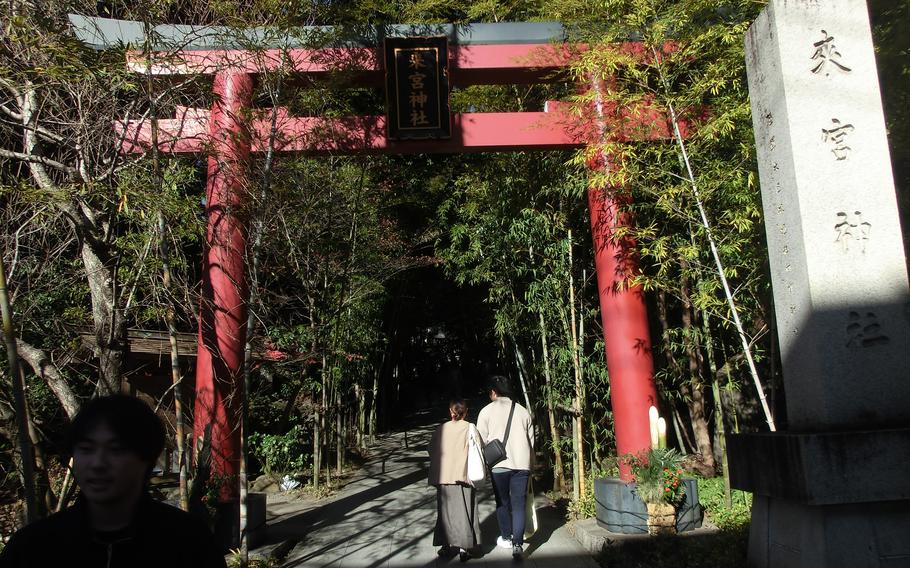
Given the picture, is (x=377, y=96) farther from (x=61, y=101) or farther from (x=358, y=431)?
(x=61, y=101)

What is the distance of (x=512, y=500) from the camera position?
4797mm

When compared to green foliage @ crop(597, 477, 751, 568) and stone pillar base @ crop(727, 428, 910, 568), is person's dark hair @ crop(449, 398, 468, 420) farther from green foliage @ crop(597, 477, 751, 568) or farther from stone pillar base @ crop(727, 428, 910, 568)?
stone pillar base @ crop(727, 428, 910, 568)

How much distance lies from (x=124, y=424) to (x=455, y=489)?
356cm

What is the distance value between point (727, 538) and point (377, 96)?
8.35 m

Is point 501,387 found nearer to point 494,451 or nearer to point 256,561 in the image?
point 494,451

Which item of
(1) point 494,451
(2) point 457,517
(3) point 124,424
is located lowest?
(2) point 457,517

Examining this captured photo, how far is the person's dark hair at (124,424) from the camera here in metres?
1.42

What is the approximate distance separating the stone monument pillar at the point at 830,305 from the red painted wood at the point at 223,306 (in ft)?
12.3

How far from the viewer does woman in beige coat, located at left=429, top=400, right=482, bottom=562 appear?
15.3 ft

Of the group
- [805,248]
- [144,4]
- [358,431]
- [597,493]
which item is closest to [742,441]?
[805,248]

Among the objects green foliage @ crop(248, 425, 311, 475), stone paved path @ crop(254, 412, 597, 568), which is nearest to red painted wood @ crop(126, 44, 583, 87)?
stone paved path @ crop(254, 412, 597, 568)

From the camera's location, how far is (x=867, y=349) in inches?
110

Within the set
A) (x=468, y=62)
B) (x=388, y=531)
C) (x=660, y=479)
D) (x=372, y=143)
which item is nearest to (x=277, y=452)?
(x=388, y=531)

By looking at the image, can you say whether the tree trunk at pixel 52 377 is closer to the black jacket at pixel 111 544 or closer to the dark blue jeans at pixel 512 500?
the black jacket at pixel 111 544
